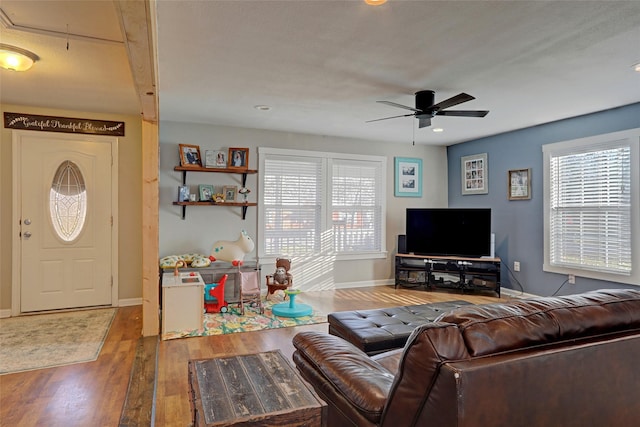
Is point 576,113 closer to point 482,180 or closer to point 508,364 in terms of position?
point 482,180

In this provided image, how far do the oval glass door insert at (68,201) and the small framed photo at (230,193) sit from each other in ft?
5.26

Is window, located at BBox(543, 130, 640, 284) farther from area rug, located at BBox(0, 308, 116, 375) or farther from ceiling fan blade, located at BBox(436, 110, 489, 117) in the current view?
area rug, located at BBox(0, 308, 116, 375)

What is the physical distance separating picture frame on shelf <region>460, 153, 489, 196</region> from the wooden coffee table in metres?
5.24

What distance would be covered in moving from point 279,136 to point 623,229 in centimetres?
428

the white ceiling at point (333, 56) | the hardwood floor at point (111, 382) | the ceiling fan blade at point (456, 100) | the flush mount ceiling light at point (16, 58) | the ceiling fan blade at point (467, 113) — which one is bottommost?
the hardwood floor at point (111, 382)

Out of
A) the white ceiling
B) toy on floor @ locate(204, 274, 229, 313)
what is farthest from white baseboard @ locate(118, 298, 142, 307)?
the white ceiling

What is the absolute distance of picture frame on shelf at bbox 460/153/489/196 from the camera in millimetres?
5938

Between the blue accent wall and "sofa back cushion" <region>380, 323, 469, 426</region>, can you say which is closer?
"sofa back cushion" <region>380, 323, 469, 426</region>

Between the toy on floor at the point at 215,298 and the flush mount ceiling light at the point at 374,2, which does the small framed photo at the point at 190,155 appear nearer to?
the toy on floor at the point at 215,298

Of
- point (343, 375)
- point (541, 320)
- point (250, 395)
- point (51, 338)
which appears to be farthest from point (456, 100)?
point (51, 338)

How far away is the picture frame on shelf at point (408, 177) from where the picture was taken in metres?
6.34

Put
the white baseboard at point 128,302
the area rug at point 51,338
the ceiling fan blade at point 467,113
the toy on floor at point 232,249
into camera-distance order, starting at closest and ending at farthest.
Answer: the area rug at point 51,338 → the ceiling fan blade at point 467,113 → the white baseboard at point 128,302 → the toy on floor at point 232,249

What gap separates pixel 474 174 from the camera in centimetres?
613

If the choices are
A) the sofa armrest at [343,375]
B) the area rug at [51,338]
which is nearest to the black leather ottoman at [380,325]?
the sofa armrest at [343,375]
